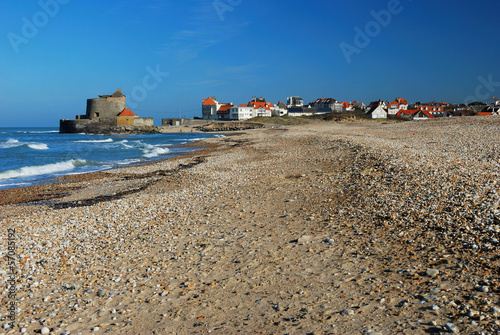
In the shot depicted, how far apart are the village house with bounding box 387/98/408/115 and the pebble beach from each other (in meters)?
116

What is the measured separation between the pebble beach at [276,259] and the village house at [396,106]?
11568cm

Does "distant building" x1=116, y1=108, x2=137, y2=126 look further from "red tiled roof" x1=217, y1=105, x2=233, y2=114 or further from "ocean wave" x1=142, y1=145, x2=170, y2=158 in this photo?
"ocean wave" x1=142, y1=145, x2=170, y2=158

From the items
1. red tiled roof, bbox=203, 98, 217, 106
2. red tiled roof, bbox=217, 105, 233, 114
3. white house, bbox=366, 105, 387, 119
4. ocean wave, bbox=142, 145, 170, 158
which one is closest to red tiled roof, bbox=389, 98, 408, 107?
white house, bbox=366, 105, 387, 119

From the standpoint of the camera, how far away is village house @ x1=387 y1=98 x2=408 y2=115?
391 ft

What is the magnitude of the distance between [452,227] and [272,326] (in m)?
4.51

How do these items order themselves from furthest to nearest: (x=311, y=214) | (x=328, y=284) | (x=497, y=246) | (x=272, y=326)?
(x=311, y=214), (x=497, y=246), (x=328, y=284), (x=272, y=326)

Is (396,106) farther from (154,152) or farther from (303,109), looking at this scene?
(154,152)

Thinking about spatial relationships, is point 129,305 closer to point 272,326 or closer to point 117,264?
point 117,264

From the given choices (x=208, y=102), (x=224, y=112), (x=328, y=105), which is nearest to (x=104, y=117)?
(x=224, y=112)

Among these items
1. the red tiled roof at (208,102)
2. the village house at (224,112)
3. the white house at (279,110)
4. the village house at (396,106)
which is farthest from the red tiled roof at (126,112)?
the village house at (396,106)

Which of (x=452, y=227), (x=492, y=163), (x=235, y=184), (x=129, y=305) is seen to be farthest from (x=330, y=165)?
(x=129, y=305)

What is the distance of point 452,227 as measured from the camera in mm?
6844

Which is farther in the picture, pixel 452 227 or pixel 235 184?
pixel 235 184

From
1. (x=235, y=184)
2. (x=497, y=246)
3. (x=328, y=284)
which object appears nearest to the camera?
(x=328, y=284)
